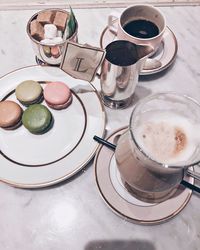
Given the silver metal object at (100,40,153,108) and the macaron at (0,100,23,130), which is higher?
the silver metal object at (100,40,153,108)

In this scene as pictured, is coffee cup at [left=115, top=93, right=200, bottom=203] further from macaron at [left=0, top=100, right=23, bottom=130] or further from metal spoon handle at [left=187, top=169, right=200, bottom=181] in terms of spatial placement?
macaron at [left=0, top=100, right=23, bottom=130]

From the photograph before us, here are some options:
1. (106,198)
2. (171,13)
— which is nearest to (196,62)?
(171,13)

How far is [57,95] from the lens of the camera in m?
0.77

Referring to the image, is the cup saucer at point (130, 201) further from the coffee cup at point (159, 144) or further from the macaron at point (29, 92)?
the macaron at point (29, 92)

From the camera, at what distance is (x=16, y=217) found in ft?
2.24

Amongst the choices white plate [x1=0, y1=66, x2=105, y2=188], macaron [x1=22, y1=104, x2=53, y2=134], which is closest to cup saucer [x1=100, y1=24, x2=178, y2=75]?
white plate [x1=0, y1=66, x2=105, y2=188]

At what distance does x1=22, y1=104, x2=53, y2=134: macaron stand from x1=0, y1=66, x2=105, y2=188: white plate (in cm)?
2

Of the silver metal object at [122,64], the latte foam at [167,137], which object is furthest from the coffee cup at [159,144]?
the silver metal object at [122,64]

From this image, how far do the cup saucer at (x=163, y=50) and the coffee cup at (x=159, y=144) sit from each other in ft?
0.71

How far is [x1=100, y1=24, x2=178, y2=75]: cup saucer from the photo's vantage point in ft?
2.72

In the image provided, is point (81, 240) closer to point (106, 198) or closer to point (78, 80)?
point (106, 198)

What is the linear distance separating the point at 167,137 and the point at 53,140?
280mm

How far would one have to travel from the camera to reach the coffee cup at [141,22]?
81 cm

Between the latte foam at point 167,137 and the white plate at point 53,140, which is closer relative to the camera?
the latte foam at point 167,137
